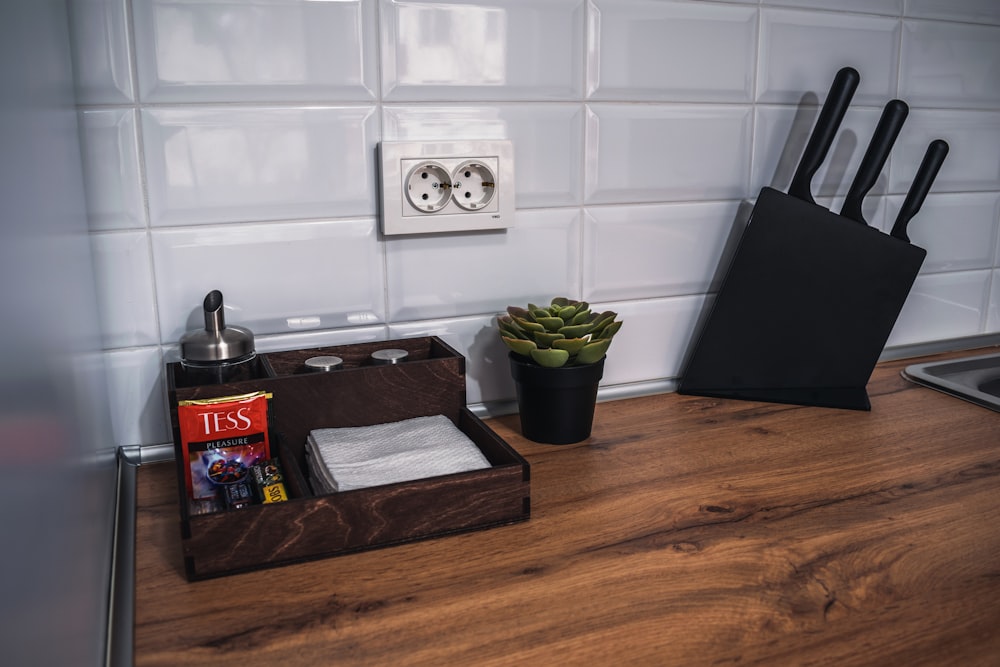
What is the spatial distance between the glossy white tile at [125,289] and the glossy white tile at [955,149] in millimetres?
1074

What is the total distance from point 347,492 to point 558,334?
32 cm

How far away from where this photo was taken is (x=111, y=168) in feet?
2.85

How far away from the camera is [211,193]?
91 centimetres

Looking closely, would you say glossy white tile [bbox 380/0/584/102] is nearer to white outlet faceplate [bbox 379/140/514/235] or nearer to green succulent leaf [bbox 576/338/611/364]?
white outlet faceplate [bbox 379/140/514/235]

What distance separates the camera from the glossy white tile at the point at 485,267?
1021 mm

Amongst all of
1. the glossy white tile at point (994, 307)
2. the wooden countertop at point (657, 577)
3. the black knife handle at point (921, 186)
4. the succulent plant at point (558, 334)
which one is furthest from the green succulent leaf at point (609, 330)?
the glossy white tile at point (994, 307)

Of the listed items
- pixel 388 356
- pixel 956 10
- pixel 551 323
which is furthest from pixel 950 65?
pixel 388 356

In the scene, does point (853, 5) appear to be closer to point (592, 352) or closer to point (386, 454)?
point (592, 352)

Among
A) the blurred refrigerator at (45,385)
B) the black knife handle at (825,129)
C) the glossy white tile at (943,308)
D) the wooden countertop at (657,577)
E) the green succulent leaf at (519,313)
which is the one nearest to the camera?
the blurred refrigerator at (45,385)

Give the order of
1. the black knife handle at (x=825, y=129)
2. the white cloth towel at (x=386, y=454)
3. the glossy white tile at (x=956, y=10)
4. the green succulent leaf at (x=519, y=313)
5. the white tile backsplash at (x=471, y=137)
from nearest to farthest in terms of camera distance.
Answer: the white cloth towel at (x=386, y=454) → the white tile backsplash at (x=471, y=137) → the green succulent leaf at (x=519, y=313) → the black knife handle at (x=825, y=129) → the glossy white tile at (x=956, y=10)

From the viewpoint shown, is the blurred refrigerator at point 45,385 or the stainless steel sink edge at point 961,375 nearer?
the blurred refrigerator at point 45,385

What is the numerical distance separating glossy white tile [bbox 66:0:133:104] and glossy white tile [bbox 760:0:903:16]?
81cm

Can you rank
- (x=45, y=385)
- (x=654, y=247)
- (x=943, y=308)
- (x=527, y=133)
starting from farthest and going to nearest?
(x=943, y=308) → (x=654, y=247) → (x=527, y=133) → (x=45, y=385)

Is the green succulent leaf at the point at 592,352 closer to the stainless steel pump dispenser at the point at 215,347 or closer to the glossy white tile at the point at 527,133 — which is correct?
the glossy white tile at the point at 527,133
